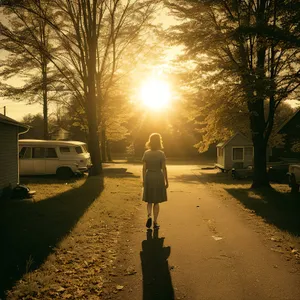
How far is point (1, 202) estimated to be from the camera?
10805 millimetres

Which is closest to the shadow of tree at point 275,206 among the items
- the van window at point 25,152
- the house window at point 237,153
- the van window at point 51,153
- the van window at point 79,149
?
the van window at point 79,149

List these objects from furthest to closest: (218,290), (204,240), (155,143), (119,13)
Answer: (119,13), (155,143), (204,240), (218,290)

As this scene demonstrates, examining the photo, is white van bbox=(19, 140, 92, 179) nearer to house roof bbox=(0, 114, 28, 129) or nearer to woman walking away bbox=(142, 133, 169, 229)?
house roof bbox=(0, 114, 28, 129)

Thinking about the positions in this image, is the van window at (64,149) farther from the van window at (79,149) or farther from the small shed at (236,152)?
the small shed at (236,152)

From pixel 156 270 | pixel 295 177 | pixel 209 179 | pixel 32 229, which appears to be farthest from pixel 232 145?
pixel 156 270

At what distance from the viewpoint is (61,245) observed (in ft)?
19.7

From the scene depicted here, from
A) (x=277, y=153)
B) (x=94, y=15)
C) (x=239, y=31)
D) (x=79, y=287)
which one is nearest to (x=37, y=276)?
(x=79, y=287)

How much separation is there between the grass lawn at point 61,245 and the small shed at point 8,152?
1.75 m

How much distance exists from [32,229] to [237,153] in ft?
75.3

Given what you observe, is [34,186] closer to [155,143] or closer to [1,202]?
[1,202]

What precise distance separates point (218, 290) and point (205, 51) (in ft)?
39.9

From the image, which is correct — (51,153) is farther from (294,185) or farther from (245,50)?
(294,185)

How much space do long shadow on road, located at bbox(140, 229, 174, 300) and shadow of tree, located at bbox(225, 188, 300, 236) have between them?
306 cm

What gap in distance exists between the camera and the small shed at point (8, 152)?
11.8 meters
